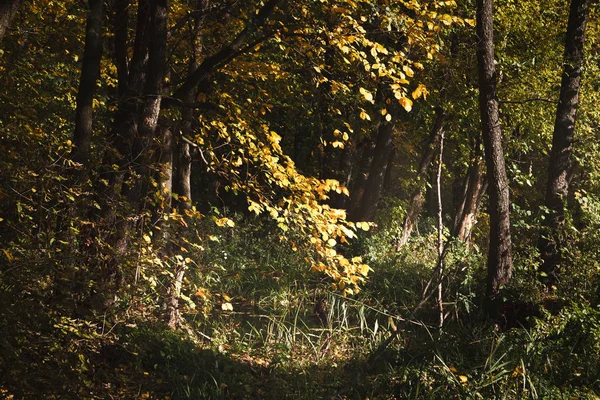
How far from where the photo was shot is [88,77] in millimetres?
6859

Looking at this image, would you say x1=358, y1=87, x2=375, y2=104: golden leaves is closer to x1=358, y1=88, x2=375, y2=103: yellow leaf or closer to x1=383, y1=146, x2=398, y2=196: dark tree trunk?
x1=358, y1=88, x2=375, y2=103: yellow leaf

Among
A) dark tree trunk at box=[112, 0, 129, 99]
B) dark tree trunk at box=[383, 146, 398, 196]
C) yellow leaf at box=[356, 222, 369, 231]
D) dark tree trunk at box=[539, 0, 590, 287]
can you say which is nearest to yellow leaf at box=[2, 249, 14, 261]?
dark tree trunk at box=[112, 0, 129, 99]

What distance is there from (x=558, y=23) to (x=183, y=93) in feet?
35.8

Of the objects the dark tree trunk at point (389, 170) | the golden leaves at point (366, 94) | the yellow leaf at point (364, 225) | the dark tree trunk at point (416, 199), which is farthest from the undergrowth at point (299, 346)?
the dark tree trunk at point (389, 170)

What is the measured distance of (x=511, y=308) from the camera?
30.7ft

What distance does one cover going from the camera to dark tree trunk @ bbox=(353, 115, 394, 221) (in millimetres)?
14477

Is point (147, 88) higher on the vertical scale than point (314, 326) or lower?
higher

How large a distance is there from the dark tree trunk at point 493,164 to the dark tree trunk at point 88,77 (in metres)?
5.46

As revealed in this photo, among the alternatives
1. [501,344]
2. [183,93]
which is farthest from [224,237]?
[501,344]

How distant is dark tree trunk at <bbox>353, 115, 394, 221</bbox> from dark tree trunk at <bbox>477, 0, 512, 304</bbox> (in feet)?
15.3

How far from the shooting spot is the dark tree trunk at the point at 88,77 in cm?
675

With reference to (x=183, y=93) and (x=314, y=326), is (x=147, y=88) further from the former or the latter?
(x=314, y=326)

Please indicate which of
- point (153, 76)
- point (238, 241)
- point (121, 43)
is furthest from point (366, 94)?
point (238, 241)

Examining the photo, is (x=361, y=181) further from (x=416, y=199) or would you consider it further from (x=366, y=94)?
(x=366, y=94)
